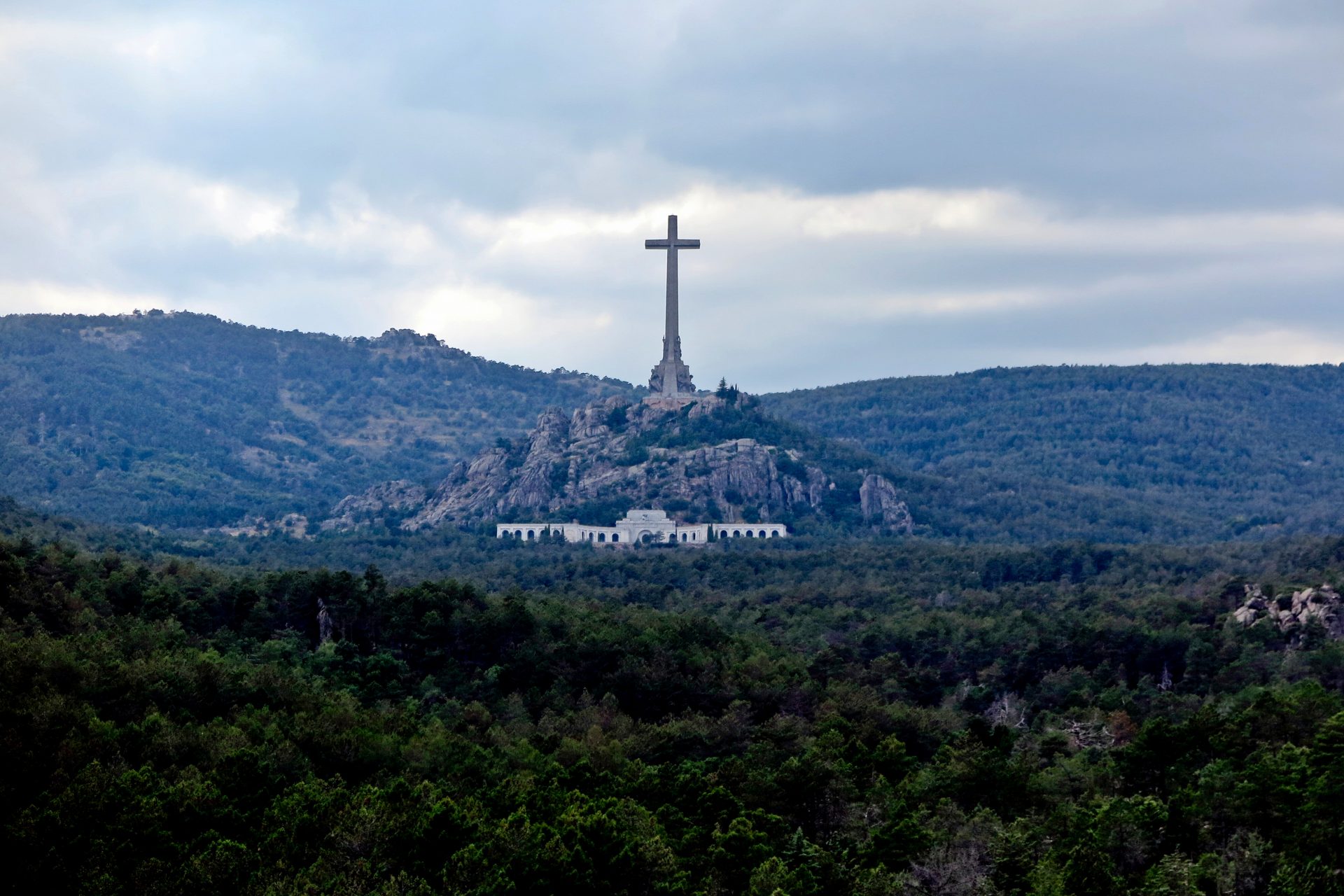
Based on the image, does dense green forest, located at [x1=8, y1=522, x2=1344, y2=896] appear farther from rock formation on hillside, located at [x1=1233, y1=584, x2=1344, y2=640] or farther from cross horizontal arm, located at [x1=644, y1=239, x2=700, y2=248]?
cross horizontal arm, located at [x1=644, y1=239, x2=700, y2=248]

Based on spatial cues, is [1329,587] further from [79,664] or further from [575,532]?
[575,532]

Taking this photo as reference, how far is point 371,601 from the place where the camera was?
94.9m

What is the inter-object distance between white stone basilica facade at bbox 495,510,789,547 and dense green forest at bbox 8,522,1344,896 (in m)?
66.5

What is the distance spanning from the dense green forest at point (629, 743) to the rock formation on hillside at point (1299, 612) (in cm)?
130

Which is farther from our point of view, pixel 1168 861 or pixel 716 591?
pixel 716 591

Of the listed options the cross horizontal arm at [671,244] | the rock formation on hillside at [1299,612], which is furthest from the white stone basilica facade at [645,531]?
the rock formation on hillside at [1299,612]

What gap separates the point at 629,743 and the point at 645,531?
367ft

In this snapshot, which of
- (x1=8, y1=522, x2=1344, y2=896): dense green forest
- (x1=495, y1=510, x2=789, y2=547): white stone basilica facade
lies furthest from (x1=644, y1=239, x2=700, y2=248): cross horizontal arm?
(x1=8, y1=522, x2=1344, y2=896): dense green forest

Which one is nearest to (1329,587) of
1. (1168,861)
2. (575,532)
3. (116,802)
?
(1168,861)

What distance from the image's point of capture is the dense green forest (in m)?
55.3

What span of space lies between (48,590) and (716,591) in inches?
2547

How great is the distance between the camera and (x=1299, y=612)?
106 meters

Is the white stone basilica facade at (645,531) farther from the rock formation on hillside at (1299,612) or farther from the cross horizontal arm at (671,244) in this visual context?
the rock formation on hillside at (1299,612)

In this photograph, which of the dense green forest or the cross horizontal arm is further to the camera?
the cross horizontal arm
